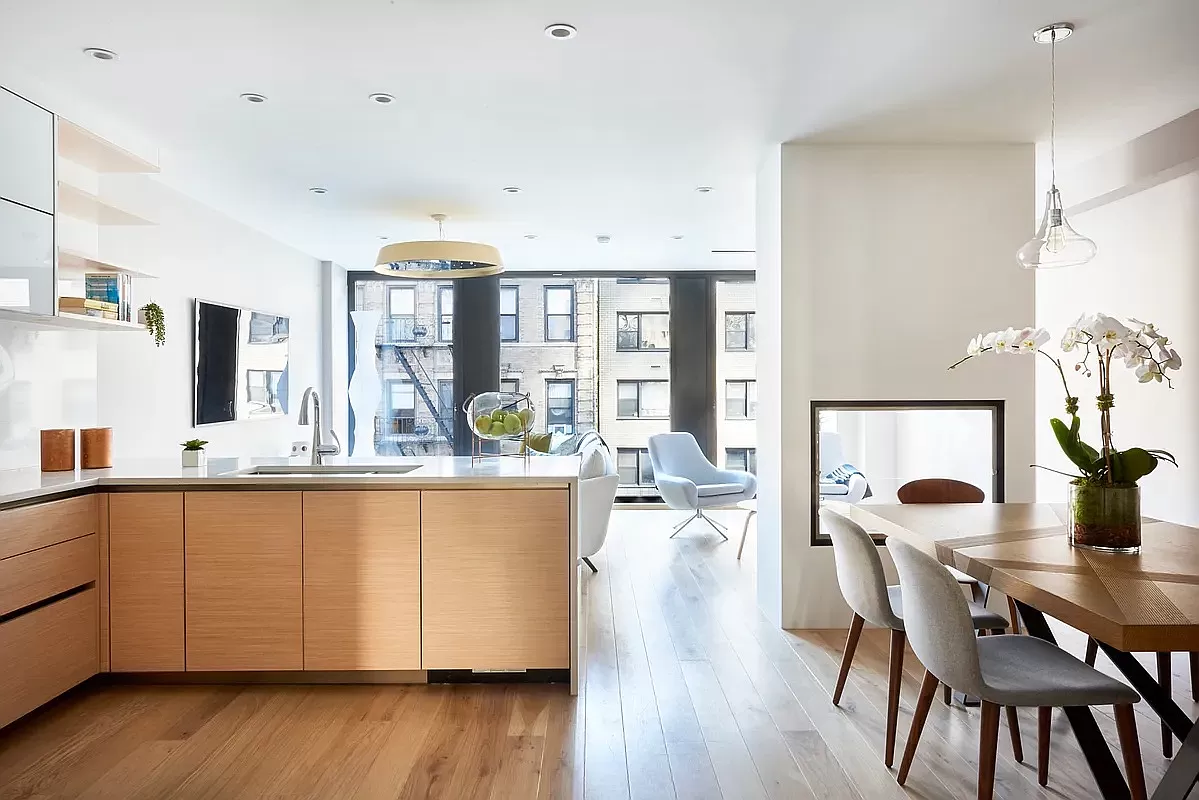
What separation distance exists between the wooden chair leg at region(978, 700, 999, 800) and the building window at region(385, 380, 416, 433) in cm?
636

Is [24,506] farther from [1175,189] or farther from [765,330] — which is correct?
[1175,189]

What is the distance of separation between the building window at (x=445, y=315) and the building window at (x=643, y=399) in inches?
68.4

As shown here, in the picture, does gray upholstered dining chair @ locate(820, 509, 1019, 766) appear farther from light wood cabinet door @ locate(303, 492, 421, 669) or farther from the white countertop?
light wood cabinet door @ locate(303, 492, 421, 669)

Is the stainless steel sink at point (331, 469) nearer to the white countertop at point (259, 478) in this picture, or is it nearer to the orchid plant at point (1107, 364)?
the white countertop at point (259, 478)

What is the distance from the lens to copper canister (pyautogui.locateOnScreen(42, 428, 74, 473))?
10.8 feet

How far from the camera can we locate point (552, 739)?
107 inches

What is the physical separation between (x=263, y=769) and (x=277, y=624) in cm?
73

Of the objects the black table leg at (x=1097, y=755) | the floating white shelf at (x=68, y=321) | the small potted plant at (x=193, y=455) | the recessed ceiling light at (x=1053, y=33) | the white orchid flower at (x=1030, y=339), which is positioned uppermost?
the recessed ceiling light at (x=1053, y=33)

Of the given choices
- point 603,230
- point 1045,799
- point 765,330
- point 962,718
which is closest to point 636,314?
point 603,230

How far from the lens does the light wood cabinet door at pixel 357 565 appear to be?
124 inches

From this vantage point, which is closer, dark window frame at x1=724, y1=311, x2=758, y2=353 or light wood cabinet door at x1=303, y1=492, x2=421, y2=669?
light wood cabinet door at x1=303, y1=492, x2=421, y2=669

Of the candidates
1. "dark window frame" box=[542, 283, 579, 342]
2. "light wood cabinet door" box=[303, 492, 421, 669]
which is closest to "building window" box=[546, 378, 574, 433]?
"dark window frame" box=[542, 283, 579, 342]

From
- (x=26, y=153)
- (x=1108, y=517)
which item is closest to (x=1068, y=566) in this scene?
(x=1108, y=517)

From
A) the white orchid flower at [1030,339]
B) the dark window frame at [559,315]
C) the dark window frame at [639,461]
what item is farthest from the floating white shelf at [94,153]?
the dark window frame at [639,461]
